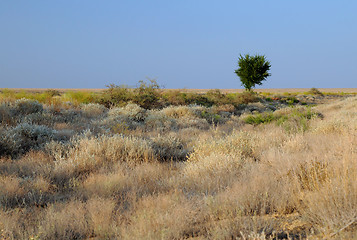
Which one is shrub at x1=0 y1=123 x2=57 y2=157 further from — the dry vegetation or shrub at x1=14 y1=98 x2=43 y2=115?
shrub at x1=14 y1=98 x2=43 y2=115

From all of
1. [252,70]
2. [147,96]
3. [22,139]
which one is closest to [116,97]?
[147,96]

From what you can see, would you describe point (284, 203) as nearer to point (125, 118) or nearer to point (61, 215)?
point (61, 215)

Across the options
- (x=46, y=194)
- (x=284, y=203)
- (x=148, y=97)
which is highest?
(x=148, y=97)

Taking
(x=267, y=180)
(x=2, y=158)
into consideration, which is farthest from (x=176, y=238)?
(x=2, y=158)

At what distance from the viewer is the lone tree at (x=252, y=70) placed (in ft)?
130

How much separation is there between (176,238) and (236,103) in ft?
75.6

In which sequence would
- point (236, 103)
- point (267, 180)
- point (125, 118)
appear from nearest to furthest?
1. point (267, 180)
2. point (125, 118)
3. point (236, 103)

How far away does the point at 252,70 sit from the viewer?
39750 millimetres

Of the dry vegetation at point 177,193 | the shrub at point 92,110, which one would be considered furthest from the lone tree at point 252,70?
the dry vegetation at point 177,193

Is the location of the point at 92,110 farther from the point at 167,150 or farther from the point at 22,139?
the point at 167,150

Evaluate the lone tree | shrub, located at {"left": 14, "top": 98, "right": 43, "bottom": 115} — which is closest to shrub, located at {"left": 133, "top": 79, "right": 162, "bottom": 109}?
shrub, located at {"left": 14, "top": 98, "right": 43, "bottom": 115}

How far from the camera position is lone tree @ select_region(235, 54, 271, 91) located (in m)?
39.6

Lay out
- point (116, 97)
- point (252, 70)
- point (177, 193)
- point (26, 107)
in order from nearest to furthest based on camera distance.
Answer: point (177, 193)
point (26, 107)
point (116, 97)
point (252, 70)

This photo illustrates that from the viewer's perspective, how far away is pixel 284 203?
3428 mm
